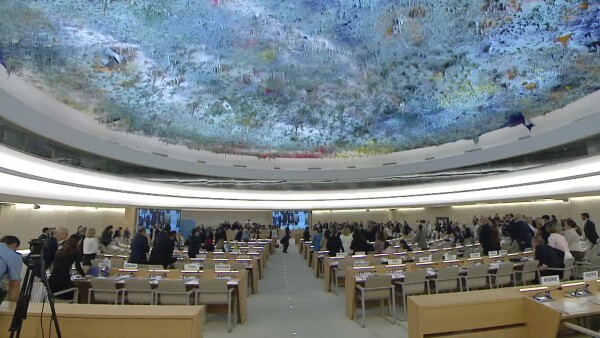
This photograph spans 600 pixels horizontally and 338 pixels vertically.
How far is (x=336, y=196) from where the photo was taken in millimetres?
19453

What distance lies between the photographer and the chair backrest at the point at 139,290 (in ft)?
16.8

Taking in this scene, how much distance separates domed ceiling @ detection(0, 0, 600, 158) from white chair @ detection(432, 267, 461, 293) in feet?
12.2

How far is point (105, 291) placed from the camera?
5.22 m

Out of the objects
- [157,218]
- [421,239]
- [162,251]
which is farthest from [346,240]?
[157,218]

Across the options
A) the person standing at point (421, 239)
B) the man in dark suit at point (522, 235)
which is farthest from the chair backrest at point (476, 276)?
the person standing at point (421, 239)

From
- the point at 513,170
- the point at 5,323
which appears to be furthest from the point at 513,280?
the point at 5,323

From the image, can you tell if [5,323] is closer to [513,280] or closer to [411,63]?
[411,63]

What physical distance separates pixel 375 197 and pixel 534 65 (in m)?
12.9

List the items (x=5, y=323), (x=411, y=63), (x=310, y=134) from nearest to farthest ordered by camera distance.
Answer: (x=5, y=323), (x=411, y=63), (x=310, y=134)

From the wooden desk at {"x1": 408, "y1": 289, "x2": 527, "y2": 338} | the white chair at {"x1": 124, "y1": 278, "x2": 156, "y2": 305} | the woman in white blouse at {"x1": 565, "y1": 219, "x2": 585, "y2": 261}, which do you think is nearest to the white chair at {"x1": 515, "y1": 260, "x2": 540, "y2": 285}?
the woman in white blouse at {"x1": 565, "y1": 219, "x2": 585, "y2": 261}

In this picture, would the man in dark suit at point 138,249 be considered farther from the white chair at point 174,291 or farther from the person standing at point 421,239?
the person standing at point 421,239

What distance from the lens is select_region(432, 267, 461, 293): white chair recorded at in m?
5.80

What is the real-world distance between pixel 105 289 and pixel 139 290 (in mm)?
579

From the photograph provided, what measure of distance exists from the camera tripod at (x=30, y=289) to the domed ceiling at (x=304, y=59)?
340cm
